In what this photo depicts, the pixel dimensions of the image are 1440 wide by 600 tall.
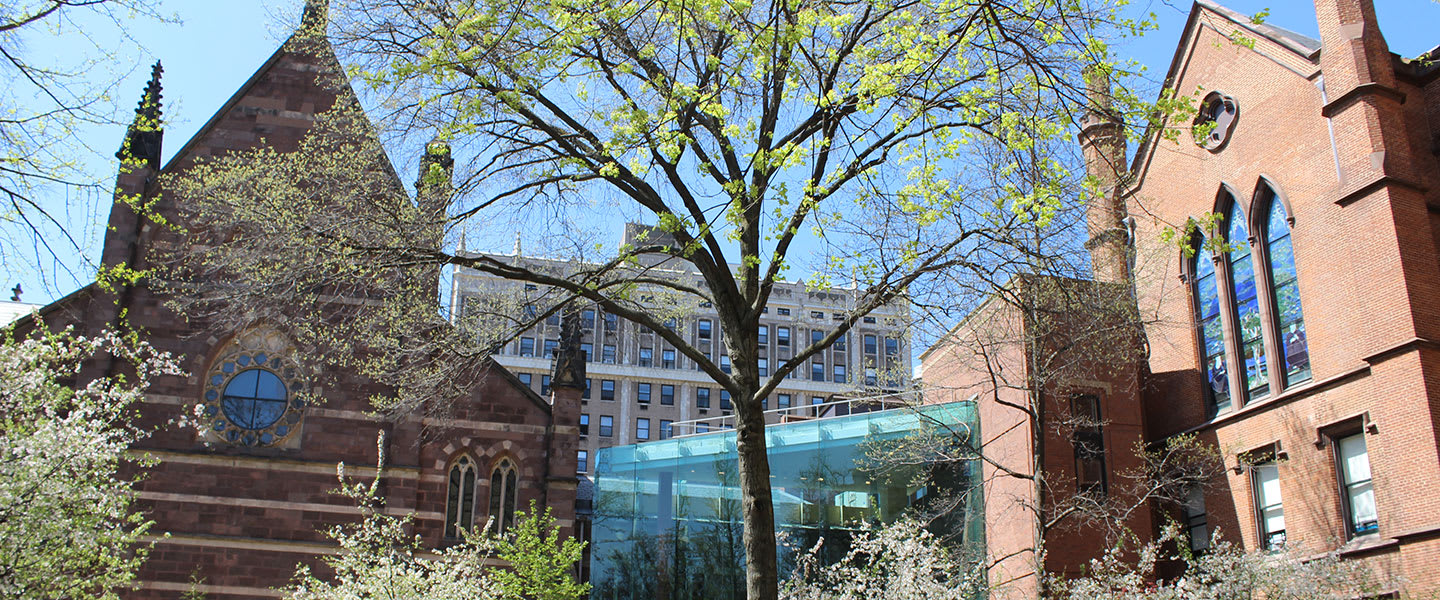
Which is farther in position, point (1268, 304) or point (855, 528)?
point (855, 528)

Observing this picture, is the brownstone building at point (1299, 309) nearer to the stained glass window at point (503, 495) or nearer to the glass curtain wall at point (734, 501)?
the glass curtain wall at point (734, 501)

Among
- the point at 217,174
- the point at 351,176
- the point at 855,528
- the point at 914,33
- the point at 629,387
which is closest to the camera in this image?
the point at 914,33

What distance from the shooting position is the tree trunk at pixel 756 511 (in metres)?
12.2

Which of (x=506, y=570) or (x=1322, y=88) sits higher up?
(x=1322, y=88)

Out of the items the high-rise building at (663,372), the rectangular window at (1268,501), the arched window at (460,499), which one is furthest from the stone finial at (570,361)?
the high-rise building at (663,372)

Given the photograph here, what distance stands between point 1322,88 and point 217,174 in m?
24.9

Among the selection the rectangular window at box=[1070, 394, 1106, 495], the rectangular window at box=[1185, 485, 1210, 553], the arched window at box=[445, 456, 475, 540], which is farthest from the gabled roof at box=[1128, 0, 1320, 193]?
the arched window at box=[445, 456, 475, 540]

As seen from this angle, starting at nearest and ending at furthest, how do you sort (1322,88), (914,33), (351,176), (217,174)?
(914,33), (351,176), (1322,88), (217,174)

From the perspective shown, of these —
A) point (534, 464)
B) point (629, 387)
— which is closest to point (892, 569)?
point (534, 464)

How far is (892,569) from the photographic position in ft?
75.3

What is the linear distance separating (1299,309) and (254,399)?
78.8ft

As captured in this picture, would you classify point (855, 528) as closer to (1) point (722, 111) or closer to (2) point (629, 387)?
(1) point (722, 111)

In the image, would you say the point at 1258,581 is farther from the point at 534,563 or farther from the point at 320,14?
the point at 320,14

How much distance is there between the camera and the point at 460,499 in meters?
27.0
